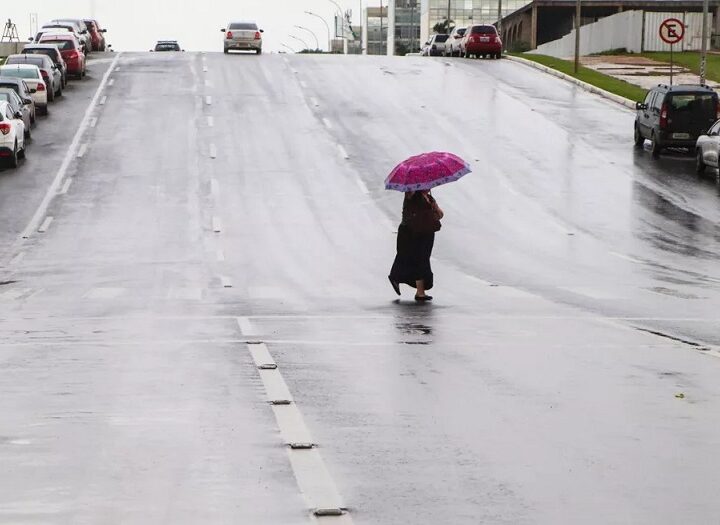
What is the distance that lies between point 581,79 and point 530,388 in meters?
48.9

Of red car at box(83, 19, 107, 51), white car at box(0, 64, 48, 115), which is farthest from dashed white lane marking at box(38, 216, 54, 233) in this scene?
red car at box(83, 19, 107, 51)

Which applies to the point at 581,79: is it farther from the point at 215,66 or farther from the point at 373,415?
the point at 373,415

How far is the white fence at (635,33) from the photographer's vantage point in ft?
252

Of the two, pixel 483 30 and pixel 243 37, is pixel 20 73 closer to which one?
pixel 243 37

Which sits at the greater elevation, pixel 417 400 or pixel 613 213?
pixel 417 400

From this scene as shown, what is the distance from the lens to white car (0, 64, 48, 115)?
48219mm

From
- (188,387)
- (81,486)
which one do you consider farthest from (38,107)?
(81,486)

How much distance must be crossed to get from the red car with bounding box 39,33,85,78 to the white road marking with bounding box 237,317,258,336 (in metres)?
43.2

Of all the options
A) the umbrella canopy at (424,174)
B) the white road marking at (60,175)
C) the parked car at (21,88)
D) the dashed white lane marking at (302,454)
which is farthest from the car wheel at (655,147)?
the dashed white lane marking at (302,454)

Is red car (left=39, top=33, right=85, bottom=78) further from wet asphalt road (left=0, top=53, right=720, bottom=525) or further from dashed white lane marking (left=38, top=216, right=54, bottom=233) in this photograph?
dashed white lane marking (left=38, top=216, right=54, bottom=233)

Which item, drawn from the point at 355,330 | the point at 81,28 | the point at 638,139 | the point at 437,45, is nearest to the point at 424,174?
the point at 355,330

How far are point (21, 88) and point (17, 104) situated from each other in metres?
3.02

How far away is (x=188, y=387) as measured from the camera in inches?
446

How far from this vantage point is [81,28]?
240ft
